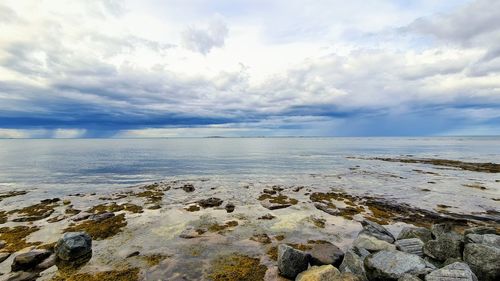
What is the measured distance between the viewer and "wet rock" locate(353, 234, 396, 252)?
1317 centimetres

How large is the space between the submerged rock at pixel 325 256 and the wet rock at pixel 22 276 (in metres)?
12.5

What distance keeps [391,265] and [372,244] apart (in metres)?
3.61

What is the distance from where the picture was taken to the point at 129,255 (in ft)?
47.1

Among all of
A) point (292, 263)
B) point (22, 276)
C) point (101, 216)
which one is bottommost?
point (101, 216)

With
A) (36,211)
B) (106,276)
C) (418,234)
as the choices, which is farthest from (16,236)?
(418,234)

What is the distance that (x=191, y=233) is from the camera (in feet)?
57.9

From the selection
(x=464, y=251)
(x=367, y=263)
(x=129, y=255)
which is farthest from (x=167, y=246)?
(x=464, y=251)

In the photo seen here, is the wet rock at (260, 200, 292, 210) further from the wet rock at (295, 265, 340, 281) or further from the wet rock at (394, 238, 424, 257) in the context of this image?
the wet rock at (295, 265, 340, 281)

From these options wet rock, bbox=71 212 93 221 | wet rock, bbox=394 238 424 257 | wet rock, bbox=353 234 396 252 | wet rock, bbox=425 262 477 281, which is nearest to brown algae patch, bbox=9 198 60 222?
wet rock, bbox=71 212 93 221

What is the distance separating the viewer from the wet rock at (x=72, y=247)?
13617 millimetres

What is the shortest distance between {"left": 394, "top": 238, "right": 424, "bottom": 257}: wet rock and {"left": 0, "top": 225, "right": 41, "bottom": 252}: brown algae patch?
20.4m

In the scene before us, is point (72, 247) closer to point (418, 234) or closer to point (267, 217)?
point (267, 217)

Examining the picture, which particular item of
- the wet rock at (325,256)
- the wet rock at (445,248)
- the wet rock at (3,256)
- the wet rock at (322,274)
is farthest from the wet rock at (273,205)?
the wet rock at (3,256)

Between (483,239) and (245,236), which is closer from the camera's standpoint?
(483,239)
